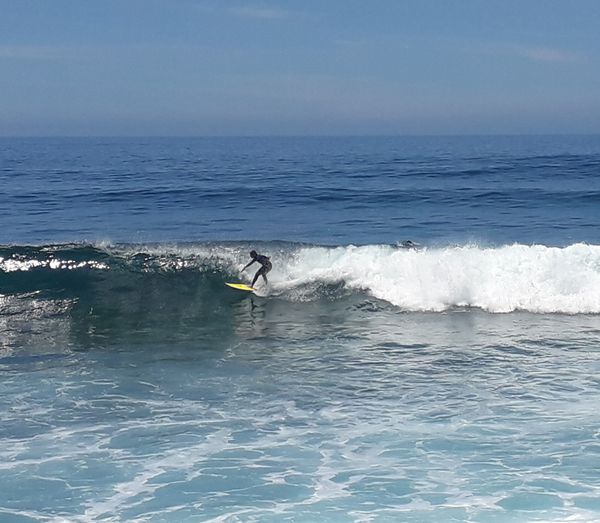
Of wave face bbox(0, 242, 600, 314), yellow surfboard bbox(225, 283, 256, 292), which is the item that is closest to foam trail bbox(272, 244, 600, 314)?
wave face bbox(0, 242, 600, 314)

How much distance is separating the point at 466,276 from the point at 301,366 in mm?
6866

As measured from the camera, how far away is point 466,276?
62.5 feet

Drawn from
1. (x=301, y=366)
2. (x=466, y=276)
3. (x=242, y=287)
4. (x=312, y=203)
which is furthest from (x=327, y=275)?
(x=312, y=203)

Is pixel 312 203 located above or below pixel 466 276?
above

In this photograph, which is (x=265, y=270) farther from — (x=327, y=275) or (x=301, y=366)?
(x=301, y=366)

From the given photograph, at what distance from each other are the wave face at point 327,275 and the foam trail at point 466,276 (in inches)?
1.0

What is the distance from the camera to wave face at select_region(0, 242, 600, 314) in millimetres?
18281

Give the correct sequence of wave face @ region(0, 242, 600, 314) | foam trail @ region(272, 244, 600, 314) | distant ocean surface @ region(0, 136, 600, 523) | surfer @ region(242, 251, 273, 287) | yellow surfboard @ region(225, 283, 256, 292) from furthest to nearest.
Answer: yellow surfboard @ region(225, 283, 256, 292) < surfer @ region(242, 251, 273, 287) < wave face @ region(0, 242, 600, 314) < foam trail @ region(272, 244, 600, 314) < distant ocean surface @ region(0, 136, 600, 523)

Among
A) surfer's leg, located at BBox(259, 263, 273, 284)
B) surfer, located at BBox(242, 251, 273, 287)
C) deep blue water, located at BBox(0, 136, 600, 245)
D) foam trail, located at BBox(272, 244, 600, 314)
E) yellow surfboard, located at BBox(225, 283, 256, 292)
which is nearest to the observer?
foam trail, located at BBox(272, 244, 600, 314)

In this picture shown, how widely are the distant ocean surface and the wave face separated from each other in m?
0.07

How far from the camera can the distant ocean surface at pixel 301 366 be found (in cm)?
877

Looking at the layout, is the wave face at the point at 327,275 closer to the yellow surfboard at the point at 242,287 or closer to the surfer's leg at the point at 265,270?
the yellow surfboard at the point at 242,287

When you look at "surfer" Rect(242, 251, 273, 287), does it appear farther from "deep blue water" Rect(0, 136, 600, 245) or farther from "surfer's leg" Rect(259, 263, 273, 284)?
"deep blue water" Rect(0, 136, 600, 245)

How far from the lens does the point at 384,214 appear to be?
3034cm
